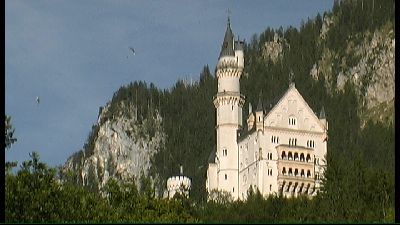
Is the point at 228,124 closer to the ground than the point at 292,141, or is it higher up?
higher up

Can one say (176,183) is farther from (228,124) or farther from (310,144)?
(310,144)

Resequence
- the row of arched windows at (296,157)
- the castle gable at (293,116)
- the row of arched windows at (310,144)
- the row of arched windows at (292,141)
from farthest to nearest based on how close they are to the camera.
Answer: the castle gable at (293,116), the row of arched windows at (310,144), the row of arched windows at (292,141), the row of arched windows at (296,157)

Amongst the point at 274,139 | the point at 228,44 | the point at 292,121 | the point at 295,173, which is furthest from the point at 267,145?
the point at 228,44

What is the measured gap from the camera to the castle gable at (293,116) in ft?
430

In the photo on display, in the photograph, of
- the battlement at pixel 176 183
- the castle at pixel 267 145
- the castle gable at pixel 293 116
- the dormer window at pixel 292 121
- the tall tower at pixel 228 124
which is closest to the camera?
the castle at pixel 267 145

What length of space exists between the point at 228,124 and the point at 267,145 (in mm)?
7489

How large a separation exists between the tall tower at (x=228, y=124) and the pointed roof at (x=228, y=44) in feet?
7.06

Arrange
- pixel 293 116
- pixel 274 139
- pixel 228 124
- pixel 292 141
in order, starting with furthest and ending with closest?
pixel 228 124 → pixel 293 116 → pixel 292 141 → pixel 274 139

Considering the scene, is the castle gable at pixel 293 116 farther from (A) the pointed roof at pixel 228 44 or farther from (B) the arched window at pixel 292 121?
(A) the pointed roof at pixel 228 44

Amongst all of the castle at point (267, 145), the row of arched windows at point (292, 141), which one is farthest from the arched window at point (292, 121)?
the row of arched windows at point (292, 141)

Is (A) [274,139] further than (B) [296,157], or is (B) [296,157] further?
(A) [274,139]

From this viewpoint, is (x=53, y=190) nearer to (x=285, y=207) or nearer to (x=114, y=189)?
(x=114, y=189)

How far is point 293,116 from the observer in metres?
132
